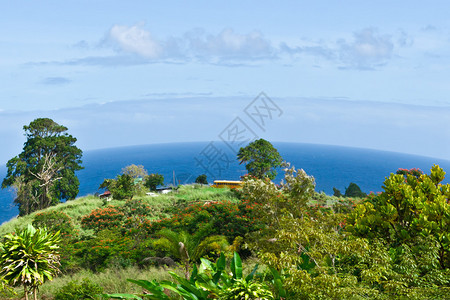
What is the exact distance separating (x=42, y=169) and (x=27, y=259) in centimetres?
3171

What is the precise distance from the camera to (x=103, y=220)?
21.5 m

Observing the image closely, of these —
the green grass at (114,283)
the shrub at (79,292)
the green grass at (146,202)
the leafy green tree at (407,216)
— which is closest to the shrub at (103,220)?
the green grass at (146,202)

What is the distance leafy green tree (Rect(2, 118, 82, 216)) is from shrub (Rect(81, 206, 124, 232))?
59.8 feet

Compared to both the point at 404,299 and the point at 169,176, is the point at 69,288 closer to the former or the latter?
the point at 404,299

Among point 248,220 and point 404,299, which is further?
point 248,220

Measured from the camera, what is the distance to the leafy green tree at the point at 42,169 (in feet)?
119

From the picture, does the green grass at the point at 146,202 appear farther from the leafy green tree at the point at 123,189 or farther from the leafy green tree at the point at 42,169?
the leafy green tree at the point at 42,169

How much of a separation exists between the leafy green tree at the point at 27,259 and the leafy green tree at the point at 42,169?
3082 cm

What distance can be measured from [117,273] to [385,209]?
973 centimetres

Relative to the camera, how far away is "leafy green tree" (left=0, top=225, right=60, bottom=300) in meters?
8.98

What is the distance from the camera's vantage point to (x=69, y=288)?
32.5 ft

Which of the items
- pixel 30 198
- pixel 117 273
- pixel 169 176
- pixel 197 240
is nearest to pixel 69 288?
pixel 117 273

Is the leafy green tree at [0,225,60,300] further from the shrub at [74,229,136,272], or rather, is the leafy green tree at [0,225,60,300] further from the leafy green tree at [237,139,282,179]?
the leafy green tree at [237,139,282,179]

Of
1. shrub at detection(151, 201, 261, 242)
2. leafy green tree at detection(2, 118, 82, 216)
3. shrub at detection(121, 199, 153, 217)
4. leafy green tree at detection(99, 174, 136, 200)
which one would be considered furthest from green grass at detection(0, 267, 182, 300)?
leafy green tree at detection(2, 118, 82, 216)
